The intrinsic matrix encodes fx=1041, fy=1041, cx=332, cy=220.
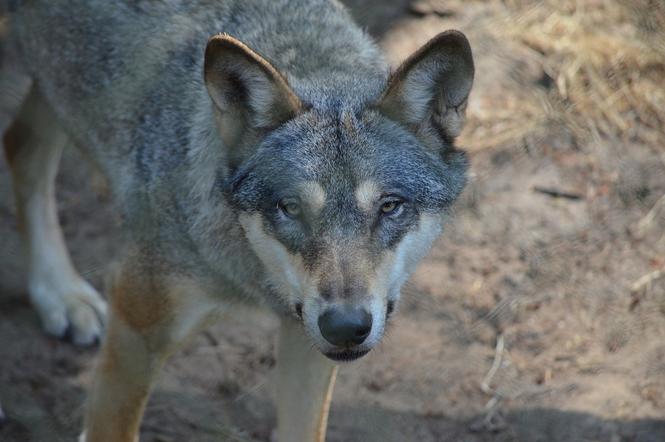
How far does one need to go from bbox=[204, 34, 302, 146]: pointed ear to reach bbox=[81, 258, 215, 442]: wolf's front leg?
716 millimetres

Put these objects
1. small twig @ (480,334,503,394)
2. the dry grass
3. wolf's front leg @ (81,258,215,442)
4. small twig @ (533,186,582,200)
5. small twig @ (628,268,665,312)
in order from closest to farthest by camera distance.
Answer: wolf's front leg @ (81,258,215,442) < small twig @ (480,334,503,394) < small twig @ (628,268,665,312) < small twig @ (533,186,582,200) < the dry grass

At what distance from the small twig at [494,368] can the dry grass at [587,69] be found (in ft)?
5.92

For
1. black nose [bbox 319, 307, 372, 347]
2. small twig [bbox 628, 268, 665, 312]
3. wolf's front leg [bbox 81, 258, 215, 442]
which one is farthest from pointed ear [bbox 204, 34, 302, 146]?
small twig [bbox 628, 268, 665, 312]

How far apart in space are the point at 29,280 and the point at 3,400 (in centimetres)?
103

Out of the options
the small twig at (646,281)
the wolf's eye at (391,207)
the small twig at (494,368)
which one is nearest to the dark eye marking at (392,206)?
the wolf's eye at (391,207)

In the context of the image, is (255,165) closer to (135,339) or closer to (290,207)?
(290,207)

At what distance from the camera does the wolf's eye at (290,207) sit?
12.7 ft

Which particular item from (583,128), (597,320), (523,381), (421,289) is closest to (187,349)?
(421,289)

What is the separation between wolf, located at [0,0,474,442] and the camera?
3840 millimetres

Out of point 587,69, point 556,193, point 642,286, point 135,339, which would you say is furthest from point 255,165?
point 587,69

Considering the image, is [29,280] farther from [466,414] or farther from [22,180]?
[466,414]

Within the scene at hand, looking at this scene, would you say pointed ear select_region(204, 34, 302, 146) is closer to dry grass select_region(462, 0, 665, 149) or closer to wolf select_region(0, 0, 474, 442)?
wolf select_region(0, 0, 474, 442)

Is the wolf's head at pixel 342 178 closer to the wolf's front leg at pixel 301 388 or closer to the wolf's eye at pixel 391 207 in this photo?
the wolf's eye at pixel 391 207

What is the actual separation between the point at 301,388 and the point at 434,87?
166cm
